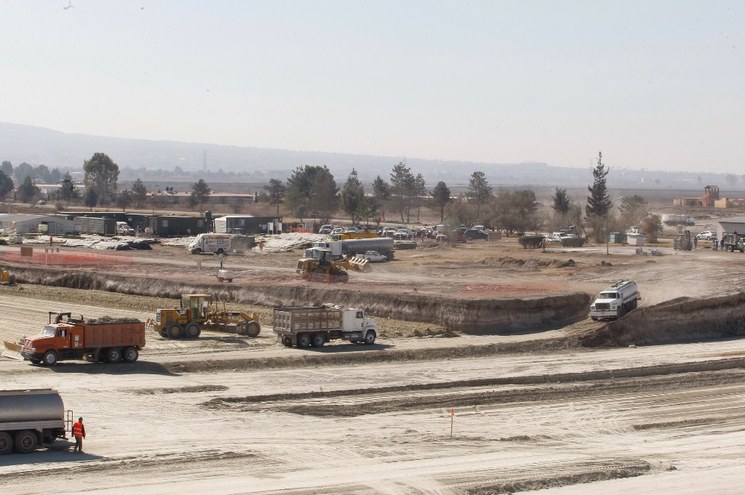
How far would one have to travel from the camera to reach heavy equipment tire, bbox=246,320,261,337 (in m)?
49.0

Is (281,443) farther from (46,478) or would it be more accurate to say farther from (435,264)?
(435,264)

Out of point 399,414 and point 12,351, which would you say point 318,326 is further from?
point 12,351

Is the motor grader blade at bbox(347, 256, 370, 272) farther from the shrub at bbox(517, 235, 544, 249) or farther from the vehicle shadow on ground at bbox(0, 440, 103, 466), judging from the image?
the vehicle shadow on ground at bbox(0, 440, 103, 466)

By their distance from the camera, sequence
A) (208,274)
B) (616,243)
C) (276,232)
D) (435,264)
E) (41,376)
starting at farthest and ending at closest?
(276,232)
(616,243)
(435,264)
(208,274)
(41,376)

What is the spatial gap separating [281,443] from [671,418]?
13.5 meters

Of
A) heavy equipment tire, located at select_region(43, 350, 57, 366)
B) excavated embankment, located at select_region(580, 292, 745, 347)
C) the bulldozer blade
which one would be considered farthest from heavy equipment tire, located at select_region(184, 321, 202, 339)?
excavated embankment, located at select_region(580, 292, 745, 347)

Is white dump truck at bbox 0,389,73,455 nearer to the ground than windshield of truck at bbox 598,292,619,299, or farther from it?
nearer to the ground

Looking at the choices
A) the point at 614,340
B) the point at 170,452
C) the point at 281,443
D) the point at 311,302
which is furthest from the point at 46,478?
the point at 311,302

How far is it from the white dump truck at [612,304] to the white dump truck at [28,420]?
105 ft

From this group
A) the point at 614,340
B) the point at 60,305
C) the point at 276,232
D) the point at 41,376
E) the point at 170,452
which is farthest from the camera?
the point at 276,232

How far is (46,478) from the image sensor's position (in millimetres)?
25094

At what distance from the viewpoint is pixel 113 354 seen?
133ft

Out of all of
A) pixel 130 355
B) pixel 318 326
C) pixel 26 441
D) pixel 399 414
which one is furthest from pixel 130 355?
pixel 26 441

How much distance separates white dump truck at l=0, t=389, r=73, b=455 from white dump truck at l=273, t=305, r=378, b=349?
734 inches
